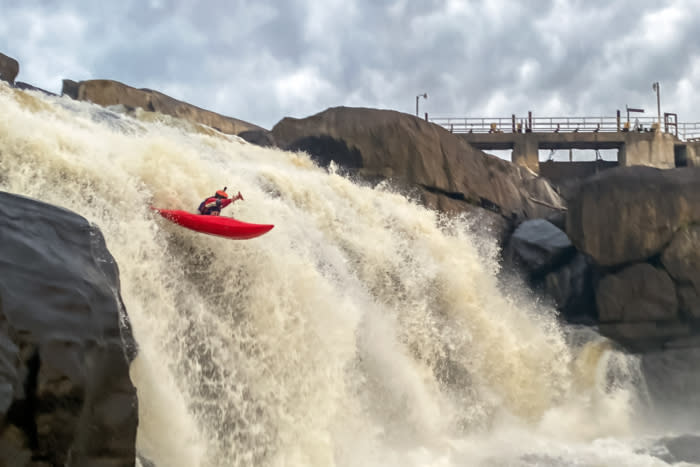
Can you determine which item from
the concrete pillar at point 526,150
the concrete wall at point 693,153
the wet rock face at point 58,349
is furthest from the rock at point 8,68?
the concrete wall at point 693,153

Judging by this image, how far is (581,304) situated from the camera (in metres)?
10.6

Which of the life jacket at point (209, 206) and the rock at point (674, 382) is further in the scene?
the rock at point (674, 382)

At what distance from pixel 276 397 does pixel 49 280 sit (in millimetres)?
2547

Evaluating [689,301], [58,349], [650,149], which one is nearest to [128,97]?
[689,301]

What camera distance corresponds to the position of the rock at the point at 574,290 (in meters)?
10.5

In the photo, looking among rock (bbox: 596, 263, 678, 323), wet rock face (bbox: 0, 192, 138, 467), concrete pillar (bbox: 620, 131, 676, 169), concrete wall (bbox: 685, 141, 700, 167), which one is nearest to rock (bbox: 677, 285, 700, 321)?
rock (bbox: 596, 263, 678, 323)

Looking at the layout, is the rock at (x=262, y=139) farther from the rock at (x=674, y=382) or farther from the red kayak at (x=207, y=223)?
the rock at (x=674, y=382)

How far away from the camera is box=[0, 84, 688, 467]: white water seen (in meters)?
4.70

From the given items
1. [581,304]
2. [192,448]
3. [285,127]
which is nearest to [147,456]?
[192,448]

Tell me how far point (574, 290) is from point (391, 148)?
14.6ft

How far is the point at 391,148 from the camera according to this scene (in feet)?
41.9

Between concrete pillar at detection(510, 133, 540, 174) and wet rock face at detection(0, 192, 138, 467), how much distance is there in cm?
2124

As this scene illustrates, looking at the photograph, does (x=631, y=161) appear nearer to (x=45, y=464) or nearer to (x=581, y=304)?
(x=581, y=304)

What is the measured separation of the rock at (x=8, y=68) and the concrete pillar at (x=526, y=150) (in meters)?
16.6
